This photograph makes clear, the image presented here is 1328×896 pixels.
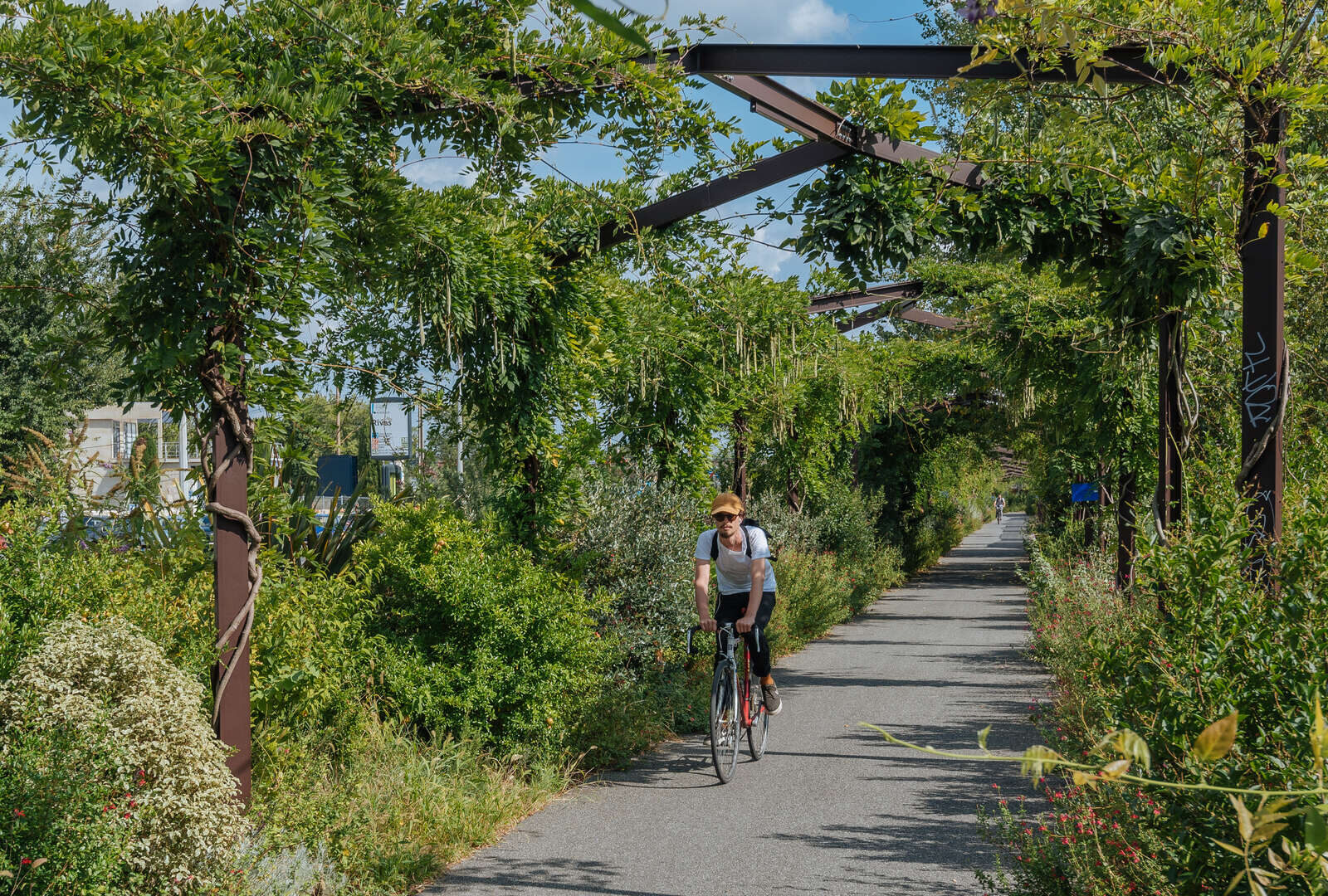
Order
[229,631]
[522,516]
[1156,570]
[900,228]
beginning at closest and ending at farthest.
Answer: [1156,570] → [229,631] → [900,228] → [522,516]

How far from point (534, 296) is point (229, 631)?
354 centimetres

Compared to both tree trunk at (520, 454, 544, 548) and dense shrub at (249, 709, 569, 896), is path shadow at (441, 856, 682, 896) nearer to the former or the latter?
dense shrub at (249, 709, 569, 896)

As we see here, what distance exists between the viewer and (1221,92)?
5051mm

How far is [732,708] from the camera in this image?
7109 mm

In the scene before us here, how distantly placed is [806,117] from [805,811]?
404 centimetres

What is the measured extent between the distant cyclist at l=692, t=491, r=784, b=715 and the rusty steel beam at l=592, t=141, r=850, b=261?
6.42 feet

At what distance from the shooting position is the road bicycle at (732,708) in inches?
269

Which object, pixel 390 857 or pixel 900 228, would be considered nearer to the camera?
pixel 390 857

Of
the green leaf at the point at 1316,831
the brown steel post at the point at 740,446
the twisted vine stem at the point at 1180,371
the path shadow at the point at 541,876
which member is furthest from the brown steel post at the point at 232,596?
the brown steel post at the point at 740,446

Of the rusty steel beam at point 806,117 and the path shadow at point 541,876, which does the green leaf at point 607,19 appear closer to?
the path shadow at point 541,876

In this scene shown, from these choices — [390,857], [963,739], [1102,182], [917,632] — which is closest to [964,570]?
[917,632]

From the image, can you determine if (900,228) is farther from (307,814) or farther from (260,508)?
(307,814)

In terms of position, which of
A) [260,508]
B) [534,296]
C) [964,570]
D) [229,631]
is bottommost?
[964,570]

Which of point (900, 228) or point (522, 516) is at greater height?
point (900, 228)
